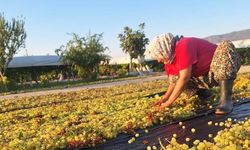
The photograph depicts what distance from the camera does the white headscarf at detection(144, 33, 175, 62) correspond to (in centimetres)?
683

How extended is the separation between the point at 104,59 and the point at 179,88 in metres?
46.0

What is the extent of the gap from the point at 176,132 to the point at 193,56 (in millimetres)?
1501

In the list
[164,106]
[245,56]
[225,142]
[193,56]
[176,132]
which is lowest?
[176,132]

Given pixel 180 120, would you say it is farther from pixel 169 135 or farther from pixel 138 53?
pixel 138 53

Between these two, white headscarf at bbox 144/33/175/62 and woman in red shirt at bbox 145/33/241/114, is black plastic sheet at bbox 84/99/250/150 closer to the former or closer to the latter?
woman in red shirt at bbox 145/33/241/114

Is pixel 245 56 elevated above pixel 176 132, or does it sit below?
above

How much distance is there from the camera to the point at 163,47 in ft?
22.4

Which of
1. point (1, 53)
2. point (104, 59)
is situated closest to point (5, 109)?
point (1, 53)

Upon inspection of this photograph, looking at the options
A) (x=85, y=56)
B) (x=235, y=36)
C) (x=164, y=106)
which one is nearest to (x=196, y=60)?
(x=164, y=106)

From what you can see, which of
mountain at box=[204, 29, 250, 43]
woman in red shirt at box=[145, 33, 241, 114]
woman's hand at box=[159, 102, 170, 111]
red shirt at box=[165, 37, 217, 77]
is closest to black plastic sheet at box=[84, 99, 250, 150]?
woman in red shirt at box=[145, 33, 241, 114]

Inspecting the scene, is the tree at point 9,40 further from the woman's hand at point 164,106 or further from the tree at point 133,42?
the woman's hand at point 164,106

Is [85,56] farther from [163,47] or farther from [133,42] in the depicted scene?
[163,47]

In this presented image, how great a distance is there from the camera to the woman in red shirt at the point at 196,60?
22.3 ft

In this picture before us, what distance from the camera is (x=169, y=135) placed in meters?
5.75
